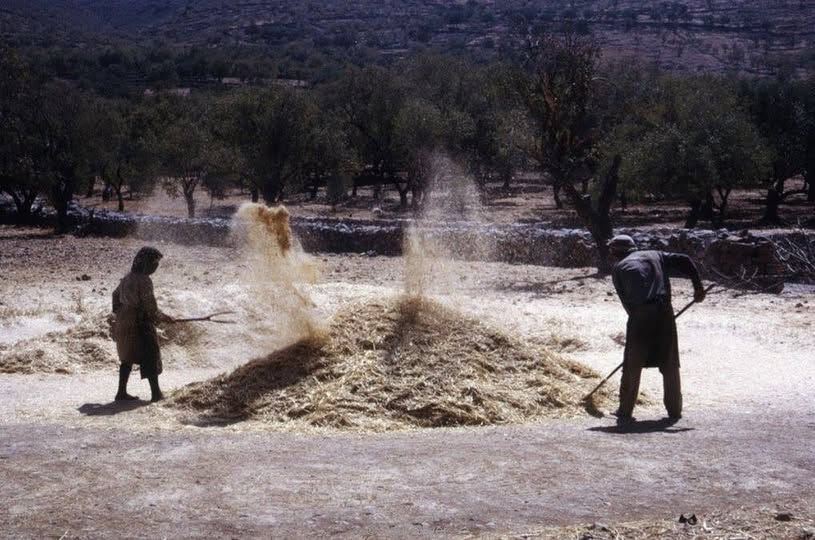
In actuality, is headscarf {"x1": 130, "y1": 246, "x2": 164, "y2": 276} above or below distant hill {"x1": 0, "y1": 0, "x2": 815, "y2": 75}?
below

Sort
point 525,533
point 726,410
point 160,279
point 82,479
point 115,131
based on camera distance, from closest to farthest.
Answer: point 525,533, point 82,479, point 726,410, point 160,279, point 115,131

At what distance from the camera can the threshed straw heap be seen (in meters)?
7.49

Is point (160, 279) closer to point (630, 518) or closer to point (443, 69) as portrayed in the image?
point (630, 518)

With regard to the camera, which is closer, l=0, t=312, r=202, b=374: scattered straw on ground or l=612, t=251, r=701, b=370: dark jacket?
l=612, t=251, r=701, b=370: dark jacket

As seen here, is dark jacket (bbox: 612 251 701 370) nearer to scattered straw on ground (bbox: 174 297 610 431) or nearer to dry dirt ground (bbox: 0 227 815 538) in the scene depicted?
dry dirt ground (bbox: 0 227 815 538)

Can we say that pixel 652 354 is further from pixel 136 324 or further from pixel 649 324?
pixel 136 324

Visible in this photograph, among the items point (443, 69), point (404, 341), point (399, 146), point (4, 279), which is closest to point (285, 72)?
point (443, 69)

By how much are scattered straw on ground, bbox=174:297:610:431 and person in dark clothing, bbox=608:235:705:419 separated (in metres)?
0.63

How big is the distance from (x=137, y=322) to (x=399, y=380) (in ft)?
8.62

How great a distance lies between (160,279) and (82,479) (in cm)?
1229

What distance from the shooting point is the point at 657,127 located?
29.2 m

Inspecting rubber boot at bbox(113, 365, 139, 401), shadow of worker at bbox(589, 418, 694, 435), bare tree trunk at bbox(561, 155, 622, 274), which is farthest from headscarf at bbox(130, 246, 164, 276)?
bare tree trunk at bbox(561, 155, 622, 274)

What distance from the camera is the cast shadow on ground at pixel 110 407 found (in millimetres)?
8039

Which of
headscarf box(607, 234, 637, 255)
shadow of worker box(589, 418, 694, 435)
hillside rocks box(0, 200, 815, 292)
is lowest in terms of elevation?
shadow of worker box(589, 418, 694, 435)
